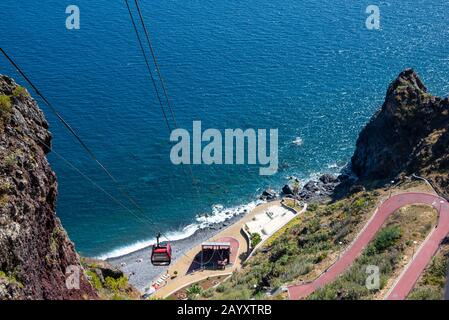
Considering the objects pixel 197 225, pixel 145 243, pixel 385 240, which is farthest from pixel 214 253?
pixel 385 240

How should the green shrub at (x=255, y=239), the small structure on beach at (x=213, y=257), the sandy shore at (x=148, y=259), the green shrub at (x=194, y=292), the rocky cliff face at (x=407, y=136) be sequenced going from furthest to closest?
the green shrub at (x=255, y=239), the sandy shore at (x=148, y=259), the small structure on beach at (x=213, y=257), the rocky cliff face at (x=407, y=136), the green shrub at (x=194, y=292)

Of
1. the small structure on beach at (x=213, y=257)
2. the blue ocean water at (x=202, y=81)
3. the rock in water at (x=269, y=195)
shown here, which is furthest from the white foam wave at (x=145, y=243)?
the rock in water at (x=269, y=195)

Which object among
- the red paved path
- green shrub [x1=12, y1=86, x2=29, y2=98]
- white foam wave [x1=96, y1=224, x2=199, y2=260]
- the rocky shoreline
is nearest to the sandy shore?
the rocky shoreline

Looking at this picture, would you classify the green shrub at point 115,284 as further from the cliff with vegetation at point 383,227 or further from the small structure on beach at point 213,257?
the small structure on beach at point 213,257

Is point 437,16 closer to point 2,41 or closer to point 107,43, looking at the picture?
point 107,43

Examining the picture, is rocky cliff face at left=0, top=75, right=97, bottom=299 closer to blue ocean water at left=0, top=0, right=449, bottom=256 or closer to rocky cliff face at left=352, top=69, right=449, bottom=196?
rocky cliff face at left=352, top=69, right=449, bottom=196

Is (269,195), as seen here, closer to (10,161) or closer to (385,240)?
(385,240)
